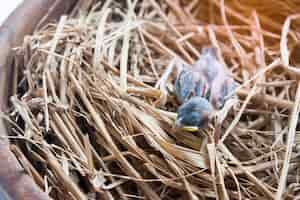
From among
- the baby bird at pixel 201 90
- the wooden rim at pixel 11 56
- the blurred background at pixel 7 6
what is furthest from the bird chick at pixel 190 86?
the blurred background at pixel 7 6

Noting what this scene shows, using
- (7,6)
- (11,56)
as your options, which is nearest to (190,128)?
(11,56)

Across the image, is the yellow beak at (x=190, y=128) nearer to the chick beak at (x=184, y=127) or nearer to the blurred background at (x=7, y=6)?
the chick beak at (x=184, y=127)

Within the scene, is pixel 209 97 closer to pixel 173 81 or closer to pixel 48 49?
pixel 173 81

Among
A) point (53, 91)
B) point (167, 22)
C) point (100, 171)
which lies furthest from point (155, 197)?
point (167, 22)

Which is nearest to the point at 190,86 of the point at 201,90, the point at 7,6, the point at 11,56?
the point at 201,90

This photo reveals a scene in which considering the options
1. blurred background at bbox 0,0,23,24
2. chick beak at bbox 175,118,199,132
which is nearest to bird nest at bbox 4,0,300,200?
chick beak at bbox 175,118,199,132

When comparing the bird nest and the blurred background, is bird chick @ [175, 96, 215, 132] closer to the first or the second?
the bird nest

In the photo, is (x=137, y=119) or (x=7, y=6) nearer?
(x=137, y=119)

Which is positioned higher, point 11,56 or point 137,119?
point 11,56

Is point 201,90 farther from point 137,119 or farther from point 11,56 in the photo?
point 11,56
